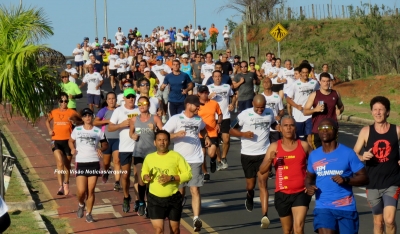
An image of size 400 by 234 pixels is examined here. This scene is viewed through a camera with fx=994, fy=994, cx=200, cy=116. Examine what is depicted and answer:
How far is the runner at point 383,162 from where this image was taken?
11.4 metres

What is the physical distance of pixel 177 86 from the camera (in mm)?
23938

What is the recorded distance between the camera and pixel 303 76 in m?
19.2

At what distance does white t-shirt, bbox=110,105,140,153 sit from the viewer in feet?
51.6

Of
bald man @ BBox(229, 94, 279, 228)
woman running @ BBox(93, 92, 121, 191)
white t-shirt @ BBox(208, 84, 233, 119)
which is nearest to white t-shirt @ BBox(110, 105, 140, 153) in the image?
woman running @ BBox(93, 92, 121, 191)

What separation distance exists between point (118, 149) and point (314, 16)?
53255 mm

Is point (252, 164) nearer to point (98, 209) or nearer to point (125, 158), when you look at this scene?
point (125, 158)

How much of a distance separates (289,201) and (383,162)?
118 centimetres

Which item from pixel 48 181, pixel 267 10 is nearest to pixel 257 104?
pixel 48 181

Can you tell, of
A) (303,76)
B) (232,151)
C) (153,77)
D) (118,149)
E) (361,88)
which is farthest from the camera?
(361,88)

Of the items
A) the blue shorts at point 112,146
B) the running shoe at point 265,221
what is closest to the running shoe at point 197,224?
the running shoe at point 265,221

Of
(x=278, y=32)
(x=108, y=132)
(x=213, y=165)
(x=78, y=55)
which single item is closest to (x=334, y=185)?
(x=108, y=132)

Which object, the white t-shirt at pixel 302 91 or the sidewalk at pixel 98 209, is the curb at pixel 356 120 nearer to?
the sidewalk at pixel 98 209

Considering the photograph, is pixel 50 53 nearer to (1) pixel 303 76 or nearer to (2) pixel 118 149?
(2) pixel 118 149

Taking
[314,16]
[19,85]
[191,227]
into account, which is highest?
[314,16]
